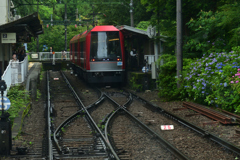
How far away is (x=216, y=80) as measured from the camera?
1205 centimetres

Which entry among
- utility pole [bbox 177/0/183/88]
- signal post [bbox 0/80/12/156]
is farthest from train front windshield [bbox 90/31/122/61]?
signal post [bbox 0/80/12/156]

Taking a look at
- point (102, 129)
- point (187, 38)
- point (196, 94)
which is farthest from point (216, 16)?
point (102, 129)

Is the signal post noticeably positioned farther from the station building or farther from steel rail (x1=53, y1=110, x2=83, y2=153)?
the station building

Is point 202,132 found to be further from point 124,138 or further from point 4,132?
point 4,132

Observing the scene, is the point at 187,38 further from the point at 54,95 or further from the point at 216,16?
the point at 54,95

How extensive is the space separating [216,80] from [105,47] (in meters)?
9.63

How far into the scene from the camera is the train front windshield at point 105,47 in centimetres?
2067

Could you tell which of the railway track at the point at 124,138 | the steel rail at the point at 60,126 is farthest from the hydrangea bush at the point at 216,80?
the steel rail at the point at 60,126

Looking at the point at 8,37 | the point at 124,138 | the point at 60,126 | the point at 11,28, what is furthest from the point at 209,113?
the point at 8,37

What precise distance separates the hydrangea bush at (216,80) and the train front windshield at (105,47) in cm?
630

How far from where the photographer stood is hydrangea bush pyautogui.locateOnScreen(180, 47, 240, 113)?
36.7 ft

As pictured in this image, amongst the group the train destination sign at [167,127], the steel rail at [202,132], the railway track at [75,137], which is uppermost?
the steel rail at [202,132]

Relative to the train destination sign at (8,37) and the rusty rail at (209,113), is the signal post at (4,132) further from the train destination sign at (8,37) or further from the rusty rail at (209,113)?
the train destination sign at (8,37)

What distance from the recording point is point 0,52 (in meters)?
21.6
